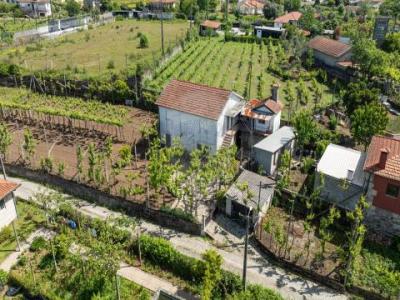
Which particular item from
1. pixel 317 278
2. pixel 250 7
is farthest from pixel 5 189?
pixel 250 7

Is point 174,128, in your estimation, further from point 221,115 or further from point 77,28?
point 77,28

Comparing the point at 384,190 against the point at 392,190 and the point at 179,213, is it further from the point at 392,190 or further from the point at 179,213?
the point at 179,213

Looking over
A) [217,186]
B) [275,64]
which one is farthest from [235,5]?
[217,186]

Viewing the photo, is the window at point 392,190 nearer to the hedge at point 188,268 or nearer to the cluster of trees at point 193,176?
the hedge at point 188,268

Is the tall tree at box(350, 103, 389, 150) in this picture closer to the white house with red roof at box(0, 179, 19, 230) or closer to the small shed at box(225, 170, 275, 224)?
the small shed at box(225, 170, 275, 224)

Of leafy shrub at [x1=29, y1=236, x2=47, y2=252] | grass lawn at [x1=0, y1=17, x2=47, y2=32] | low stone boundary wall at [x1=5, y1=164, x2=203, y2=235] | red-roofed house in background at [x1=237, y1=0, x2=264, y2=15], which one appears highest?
red-roofed house in background at [x1=237, y1=0, x2=264, y2=15]

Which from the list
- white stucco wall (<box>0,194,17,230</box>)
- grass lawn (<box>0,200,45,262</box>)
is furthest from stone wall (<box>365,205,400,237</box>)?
white stucco wall (<box>0,194,17,230</box>)
